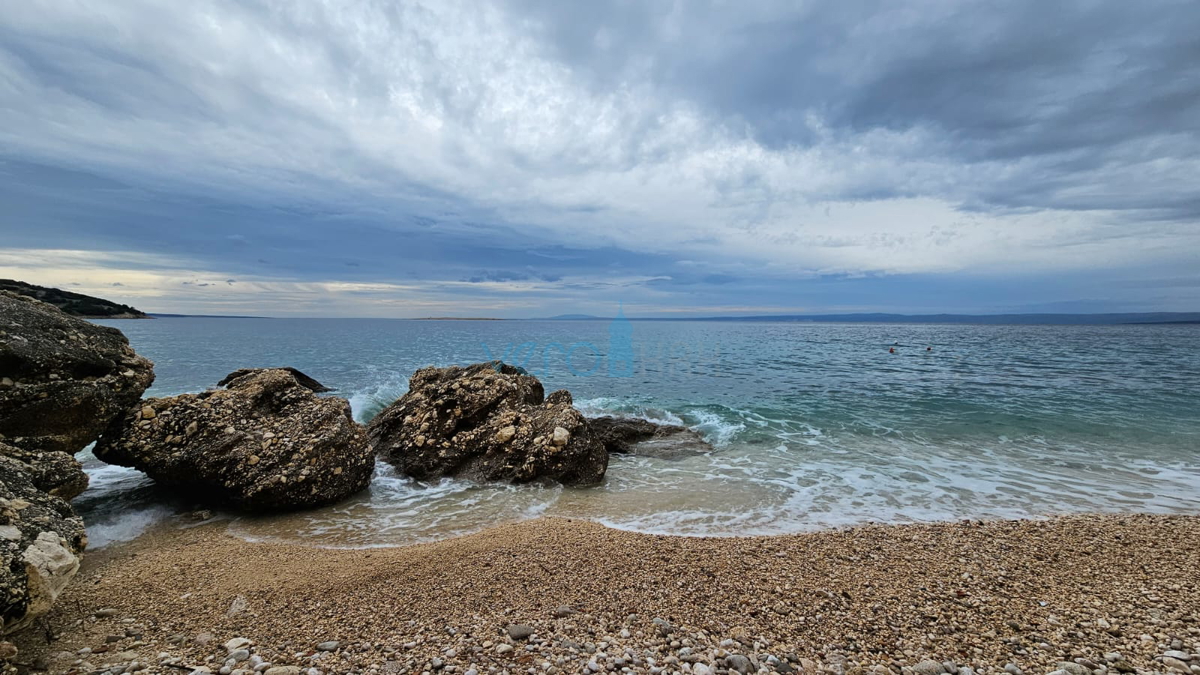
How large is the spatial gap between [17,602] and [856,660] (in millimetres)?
6589

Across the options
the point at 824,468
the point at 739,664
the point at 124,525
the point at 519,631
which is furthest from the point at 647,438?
the point at 124,525

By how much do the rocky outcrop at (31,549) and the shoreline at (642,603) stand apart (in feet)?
1.54

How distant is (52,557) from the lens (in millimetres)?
4043

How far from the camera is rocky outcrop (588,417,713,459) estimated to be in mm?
13602

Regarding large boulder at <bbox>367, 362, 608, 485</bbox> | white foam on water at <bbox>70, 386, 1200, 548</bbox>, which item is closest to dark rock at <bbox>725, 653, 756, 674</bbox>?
white foam on water at <bbox>70, 386, 1200, 548</bbox>

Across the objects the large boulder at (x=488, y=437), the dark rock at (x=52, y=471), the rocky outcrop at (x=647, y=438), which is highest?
the dark rock at (x=52, y=471)

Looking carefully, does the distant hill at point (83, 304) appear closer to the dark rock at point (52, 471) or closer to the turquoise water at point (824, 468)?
the turquoise water at point (824, 468)

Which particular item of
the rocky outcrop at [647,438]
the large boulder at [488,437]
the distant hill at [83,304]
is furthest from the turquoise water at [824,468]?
the distant hill at [83,304]

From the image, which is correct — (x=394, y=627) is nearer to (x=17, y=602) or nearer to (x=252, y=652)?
(x=252, y=652)

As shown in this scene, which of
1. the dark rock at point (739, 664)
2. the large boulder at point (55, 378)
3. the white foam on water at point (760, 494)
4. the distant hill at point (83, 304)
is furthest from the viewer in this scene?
the distant hill at point (83, 304)

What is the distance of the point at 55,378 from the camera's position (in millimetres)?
7184

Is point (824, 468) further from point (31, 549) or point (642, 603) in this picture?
point (31, 549)

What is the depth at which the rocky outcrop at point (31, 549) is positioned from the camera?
3652mm

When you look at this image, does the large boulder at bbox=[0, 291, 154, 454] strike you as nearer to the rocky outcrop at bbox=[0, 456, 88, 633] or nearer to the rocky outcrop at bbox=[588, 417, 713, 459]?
the rocky outcrop at bbox=[0, 456, 88, 633]
